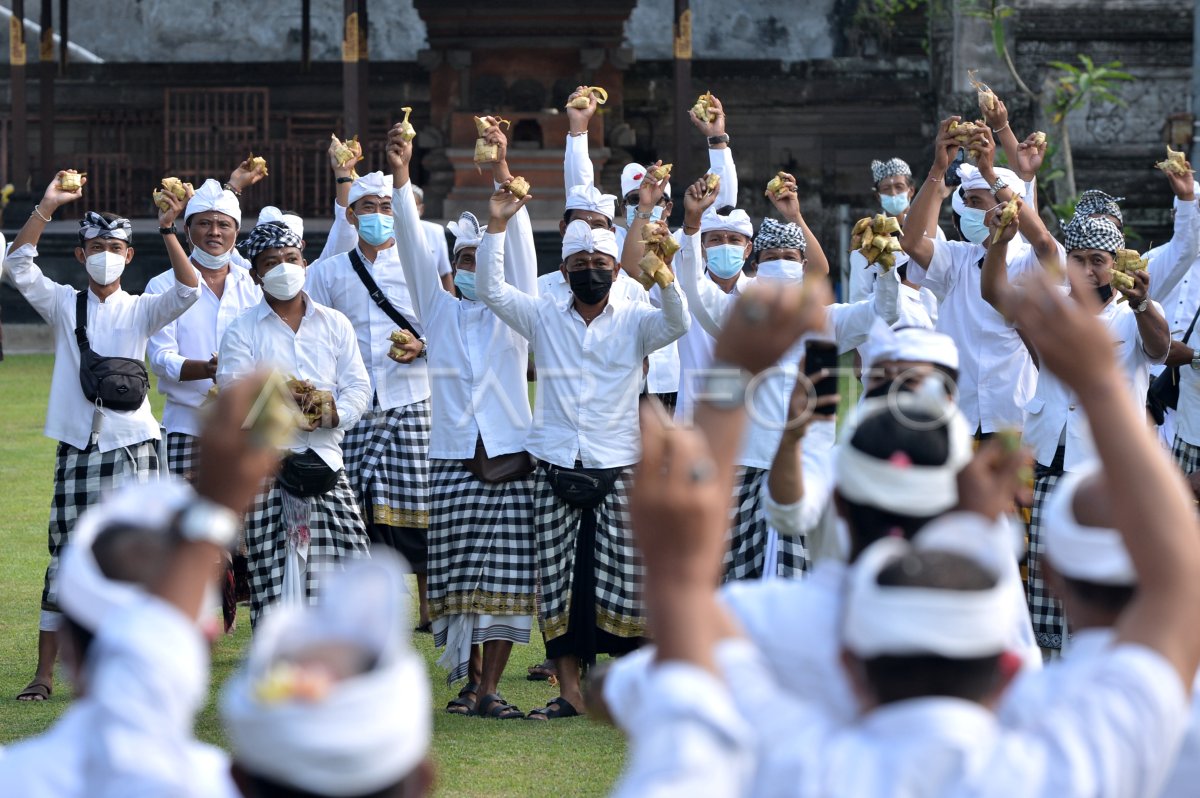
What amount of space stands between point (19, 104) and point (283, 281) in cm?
1393

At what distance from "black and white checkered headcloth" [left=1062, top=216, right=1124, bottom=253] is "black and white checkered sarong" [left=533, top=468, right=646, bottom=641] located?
2040 mm

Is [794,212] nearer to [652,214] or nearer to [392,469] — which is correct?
[652,214]

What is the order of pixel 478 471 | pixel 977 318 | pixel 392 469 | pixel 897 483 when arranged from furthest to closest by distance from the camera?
pixel 392 469 < pixel 977 318 < pixel 478 471 < pixel 897 483

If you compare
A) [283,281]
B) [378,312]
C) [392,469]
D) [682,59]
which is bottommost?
[392,469]

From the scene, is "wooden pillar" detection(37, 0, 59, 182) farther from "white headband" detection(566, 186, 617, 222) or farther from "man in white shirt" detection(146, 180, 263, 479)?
"white headband" detection(566, 186, 617, 222)

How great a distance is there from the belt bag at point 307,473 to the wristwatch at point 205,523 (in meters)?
4.50

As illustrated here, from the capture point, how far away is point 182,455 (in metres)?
7.98

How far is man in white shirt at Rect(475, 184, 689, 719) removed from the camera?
6.94 m

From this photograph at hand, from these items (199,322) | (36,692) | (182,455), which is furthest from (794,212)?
(36,692)

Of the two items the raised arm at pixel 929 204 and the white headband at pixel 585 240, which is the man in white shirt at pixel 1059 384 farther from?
the white headband at pixel 585 240

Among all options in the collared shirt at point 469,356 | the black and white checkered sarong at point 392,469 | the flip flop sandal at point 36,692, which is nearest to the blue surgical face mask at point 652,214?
the collared shirt at point 469,356

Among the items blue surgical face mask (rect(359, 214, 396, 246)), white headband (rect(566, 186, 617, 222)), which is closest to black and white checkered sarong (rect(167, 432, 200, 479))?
blue surgical face mask (rect(359, 214, 396, 246))

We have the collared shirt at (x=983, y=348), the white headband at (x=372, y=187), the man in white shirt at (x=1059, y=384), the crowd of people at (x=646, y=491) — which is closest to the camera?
the crowd of people at (x=646, y=491)

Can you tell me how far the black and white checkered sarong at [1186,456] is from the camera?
25.9 ft
